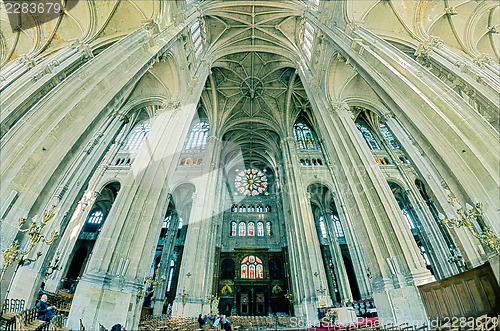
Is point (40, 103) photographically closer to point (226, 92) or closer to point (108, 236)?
point (108, 236)

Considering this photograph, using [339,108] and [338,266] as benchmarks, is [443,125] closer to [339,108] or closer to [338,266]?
[339,108]

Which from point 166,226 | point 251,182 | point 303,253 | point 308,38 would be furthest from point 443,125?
point 166,226

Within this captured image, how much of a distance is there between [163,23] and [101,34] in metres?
2.94

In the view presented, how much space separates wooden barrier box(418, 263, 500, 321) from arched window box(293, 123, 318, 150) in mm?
18028

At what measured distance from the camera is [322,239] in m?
22.2

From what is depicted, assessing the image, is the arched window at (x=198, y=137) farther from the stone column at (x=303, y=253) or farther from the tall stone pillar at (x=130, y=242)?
the tall stone pillar at (x=130, y=242)

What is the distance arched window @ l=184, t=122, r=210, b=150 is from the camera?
75.8ft

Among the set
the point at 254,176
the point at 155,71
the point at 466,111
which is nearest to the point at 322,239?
the point at 254,176

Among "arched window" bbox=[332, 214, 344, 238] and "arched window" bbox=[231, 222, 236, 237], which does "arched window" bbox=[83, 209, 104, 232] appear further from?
"arched window" bbox=[332, 214, 344, 238]

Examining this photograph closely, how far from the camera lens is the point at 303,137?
24.5 meters

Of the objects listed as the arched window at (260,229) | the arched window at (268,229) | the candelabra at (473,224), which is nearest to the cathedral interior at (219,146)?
the candelabra at (473,224)

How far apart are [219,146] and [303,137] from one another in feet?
31.9

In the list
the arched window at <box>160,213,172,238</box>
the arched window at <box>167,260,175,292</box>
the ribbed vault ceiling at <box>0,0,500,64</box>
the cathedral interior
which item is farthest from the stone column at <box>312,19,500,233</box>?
the arched window at <box>167,260,175,292</box>

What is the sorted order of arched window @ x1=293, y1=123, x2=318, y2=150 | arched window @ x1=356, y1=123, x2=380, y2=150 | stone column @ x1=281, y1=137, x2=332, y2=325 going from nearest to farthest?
1. stone column @ x1=281, y1=137, x2=332, y2=325
2. arched window @ x1=356, y1=123, x2=380, y2=150
3. arched window @ x1=293, y1=123, x2=318, y2=150
